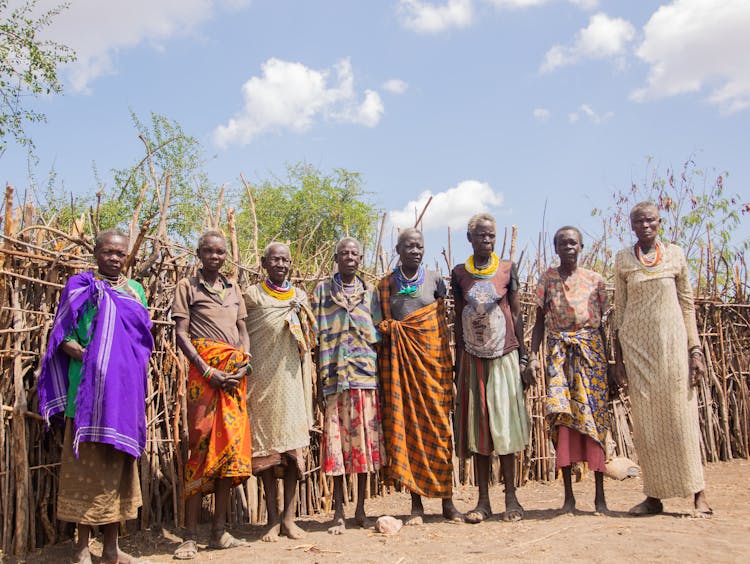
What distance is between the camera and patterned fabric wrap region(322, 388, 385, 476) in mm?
4578

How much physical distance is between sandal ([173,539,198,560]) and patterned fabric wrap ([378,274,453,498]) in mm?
1372

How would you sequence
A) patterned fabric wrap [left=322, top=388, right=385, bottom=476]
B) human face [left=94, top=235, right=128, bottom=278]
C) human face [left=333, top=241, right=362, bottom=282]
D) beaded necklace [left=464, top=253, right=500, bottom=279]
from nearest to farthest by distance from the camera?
human face [left=94, top=235, right=128, bottom=278] < patterned fabric wrap [left=322, top=388, right=385, bottom=476] < human face [left=333, top=241, right=362, bottom=282] < beaded necklace [left=464, top=253, right=500, bottom=279]

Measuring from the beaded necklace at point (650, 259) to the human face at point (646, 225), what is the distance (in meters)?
0.05

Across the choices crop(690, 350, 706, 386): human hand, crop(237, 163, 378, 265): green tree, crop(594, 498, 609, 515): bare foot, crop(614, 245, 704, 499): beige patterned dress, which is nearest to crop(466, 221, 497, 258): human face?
crop(614, 245, 704, 499): beige patterned dress

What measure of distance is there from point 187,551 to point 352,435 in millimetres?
1284

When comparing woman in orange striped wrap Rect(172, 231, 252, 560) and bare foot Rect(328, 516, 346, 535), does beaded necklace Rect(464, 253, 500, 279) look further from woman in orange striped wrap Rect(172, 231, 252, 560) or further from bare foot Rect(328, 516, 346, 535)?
bare foot Rect(328, 516, 346, 535)

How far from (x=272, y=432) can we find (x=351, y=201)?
25.1 m

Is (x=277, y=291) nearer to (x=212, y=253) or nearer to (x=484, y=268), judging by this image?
(x=212, y=253)

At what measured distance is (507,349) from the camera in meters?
4.72

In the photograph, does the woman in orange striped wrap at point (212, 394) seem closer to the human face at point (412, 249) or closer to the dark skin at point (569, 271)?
the human face at point (412, 249)

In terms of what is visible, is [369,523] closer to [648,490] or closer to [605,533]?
[605,533]

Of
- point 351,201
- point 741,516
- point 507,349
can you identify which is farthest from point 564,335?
point 351,201

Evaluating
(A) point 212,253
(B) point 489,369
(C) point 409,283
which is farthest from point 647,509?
(A) point 212,253

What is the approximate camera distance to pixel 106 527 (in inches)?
151
